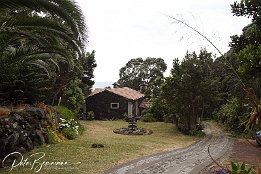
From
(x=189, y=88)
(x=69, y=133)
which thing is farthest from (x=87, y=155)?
(x=189, y=88)

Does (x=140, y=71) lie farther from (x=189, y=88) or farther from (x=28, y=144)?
(x=28, y=144)

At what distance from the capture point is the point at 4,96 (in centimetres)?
1688

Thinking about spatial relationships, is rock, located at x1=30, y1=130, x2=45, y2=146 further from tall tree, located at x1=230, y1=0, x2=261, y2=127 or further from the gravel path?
tall tree, located at x1=230, y1=0, x2=261, y2=127

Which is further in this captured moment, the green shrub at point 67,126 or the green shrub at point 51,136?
the green shrub at point 67,126

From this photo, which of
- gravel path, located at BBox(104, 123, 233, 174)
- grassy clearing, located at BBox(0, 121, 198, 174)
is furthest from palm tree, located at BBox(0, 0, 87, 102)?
gravel path, located at BBox(104, 123, 233, 174)

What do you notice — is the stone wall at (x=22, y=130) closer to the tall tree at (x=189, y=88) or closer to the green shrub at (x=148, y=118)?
the tall tree at (x=189, y=88)

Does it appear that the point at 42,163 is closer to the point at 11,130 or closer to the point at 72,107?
the point at 11,130

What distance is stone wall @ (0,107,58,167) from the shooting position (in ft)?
39.9

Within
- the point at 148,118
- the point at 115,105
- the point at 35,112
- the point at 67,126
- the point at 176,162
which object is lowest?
the point at 176,162

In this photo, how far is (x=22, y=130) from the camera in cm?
1384

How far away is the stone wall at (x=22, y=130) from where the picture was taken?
1215cm

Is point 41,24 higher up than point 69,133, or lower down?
higher up

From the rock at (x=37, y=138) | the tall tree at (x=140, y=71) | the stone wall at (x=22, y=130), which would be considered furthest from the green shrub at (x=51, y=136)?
the tall tree at (x=140, y=71)

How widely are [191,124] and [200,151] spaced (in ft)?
27.3
